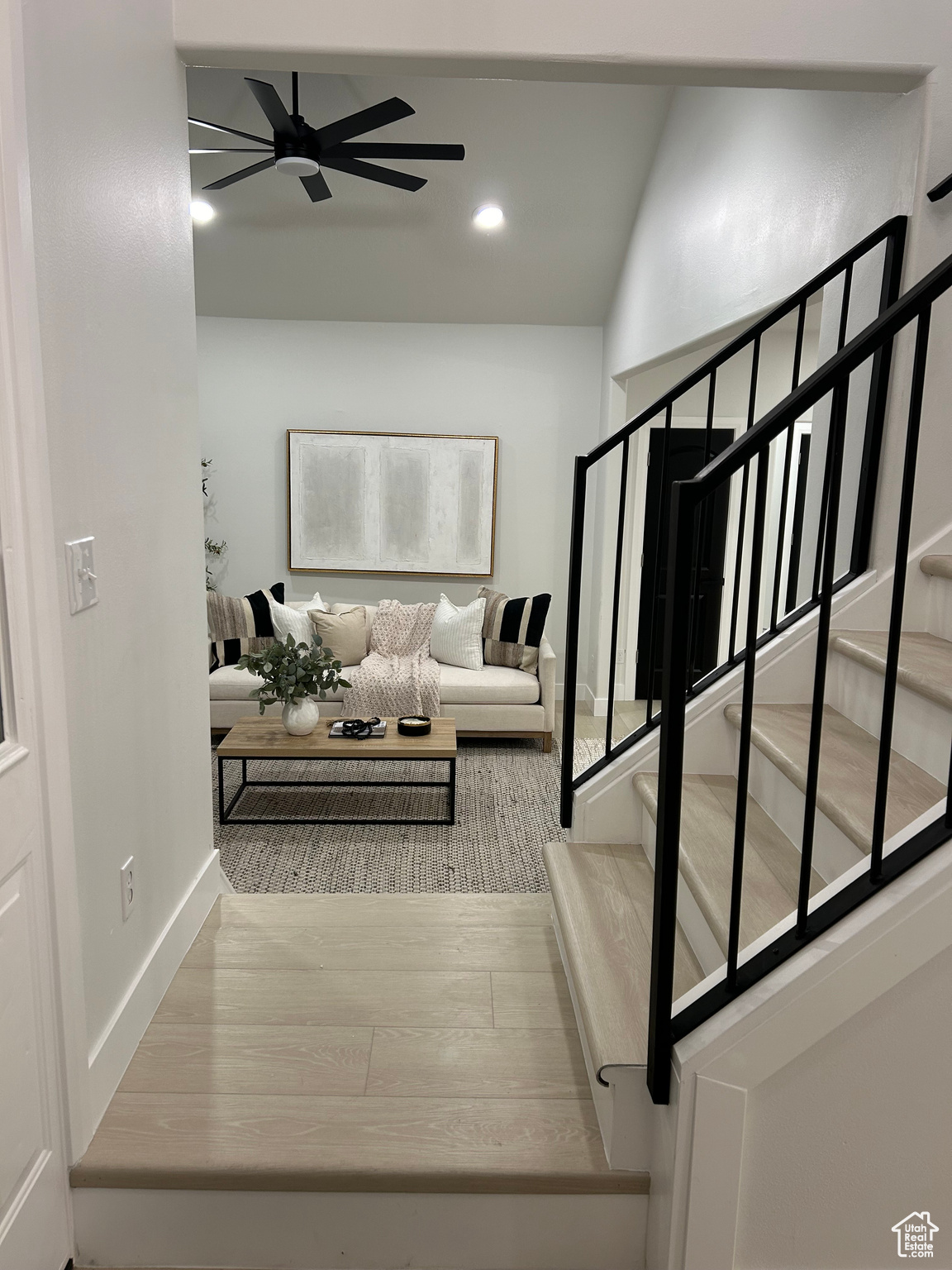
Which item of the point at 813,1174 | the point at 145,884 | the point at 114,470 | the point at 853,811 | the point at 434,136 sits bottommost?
the point at 813,1174

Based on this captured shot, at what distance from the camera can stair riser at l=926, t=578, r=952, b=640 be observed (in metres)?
2.09

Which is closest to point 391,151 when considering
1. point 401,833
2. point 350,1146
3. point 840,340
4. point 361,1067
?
point 840,340

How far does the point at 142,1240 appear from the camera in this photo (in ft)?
5.15

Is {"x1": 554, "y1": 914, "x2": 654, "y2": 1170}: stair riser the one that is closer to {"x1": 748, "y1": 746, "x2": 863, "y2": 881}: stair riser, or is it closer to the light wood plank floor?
the light wood plank floor

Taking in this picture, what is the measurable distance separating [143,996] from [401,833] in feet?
6.77

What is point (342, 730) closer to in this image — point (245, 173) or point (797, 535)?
point (797, 535)

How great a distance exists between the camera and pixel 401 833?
392 centimetres

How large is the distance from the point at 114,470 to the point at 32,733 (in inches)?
22.9

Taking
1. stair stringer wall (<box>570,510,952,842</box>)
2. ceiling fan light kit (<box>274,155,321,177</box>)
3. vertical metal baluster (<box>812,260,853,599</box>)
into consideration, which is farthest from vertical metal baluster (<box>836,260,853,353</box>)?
ceiling fan light kit (<box>274,155,321,177</box>)

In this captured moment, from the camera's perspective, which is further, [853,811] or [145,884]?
[145,884]

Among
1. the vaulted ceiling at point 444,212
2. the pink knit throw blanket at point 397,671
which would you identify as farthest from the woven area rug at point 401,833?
the vaulted ceiling at point 444,212

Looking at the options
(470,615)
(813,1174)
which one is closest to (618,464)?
(470,615)

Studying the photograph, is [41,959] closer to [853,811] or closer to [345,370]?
[853,811]

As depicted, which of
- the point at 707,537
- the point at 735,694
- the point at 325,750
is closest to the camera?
the point at 735,694
